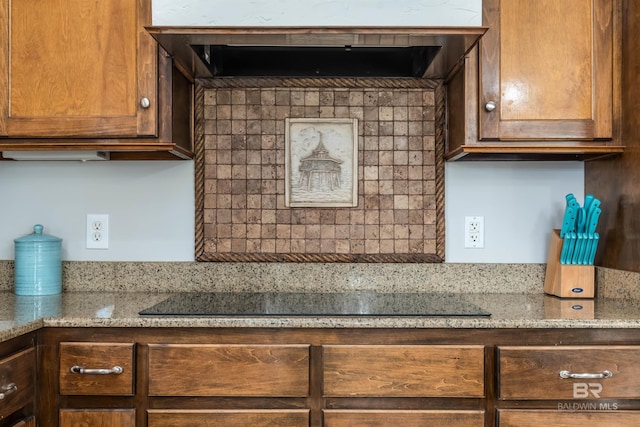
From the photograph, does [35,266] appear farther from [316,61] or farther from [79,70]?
[316,61]

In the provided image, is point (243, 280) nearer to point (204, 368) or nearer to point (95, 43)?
point (204, 368)

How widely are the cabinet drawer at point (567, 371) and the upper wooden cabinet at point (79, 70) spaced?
123cm

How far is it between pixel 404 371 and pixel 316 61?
1015 mm

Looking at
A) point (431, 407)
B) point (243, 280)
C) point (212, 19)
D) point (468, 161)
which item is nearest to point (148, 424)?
point (243, 280)

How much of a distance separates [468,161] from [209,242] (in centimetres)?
99

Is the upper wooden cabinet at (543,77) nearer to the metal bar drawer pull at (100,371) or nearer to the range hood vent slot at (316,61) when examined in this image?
the range hood vent slot at (316,61)

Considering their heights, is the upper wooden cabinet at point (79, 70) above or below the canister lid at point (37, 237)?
above

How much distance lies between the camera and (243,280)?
73.2 inches

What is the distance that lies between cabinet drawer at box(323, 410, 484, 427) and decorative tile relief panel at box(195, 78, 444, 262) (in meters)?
0.63

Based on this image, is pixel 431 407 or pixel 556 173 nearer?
pixel 431 407

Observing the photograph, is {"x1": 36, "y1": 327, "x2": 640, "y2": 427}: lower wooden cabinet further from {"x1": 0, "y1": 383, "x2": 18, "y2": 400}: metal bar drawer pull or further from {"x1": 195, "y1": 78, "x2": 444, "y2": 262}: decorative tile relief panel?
{"x1": 195, "y1": 78, "x2": 444, "y2": 262}: decorative tile relief panel

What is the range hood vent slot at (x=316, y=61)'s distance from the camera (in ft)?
5.52

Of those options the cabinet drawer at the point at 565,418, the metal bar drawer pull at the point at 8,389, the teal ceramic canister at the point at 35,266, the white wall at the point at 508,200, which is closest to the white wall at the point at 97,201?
the teal ceramic canister at the point at 35,266

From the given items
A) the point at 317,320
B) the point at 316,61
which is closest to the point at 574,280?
the point at 317,320
